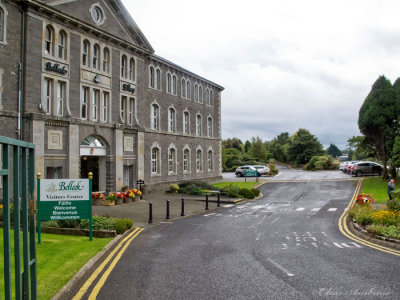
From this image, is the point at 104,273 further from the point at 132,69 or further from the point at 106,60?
the point at 132,69

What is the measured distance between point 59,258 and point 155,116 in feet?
82.0

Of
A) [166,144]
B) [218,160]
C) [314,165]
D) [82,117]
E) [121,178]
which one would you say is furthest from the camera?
[314,165]

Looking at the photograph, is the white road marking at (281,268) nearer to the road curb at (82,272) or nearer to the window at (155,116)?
the road curb at (82,272)

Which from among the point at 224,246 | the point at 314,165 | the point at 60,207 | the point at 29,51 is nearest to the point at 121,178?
the point at 29,51

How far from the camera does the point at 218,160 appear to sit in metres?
44.8

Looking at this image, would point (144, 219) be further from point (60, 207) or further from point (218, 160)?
point (218, 160)

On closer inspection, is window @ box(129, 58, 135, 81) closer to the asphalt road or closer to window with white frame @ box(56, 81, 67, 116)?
window with white frame @ box(56, 81, 67, 116)

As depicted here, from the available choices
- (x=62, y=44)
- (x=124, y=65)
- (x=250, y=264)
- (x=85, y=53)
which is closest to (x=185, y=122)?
(x=124, y=65)

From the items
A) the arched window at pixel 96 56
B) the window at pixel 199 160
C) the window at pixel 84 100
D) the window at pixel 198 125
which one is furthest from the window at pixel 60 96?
the window at pixel 199 160

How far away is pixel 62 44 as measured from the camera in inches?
938

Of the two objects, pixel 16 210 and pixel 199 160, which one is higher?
pixel 199 160

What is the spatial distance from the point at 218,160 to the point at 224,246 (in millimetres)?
33383

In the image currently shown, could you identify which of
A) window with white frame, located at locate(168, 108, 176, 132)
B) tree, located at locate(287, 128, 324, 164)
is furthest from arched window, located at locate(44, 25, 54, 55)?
tree, located at locate(287, 128, 324, 164)

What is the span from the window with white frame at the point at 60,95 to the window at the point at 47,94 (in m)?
0.61
